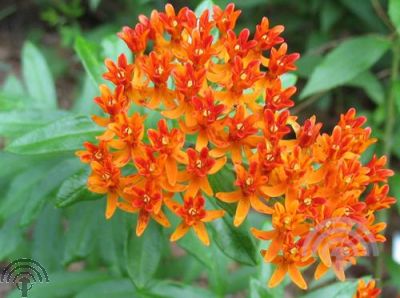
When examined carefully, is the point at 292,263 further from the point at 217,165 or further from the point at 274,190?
the point at 217,165

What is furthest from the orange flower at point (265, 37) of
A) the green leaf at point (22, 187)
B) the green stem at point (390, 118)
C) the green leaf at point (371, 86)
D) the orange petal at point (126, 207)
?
the green leaf at point (371, 86)

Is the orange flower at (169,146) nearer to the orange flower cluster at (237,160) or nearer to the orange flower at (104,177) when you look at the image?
the orange flower cluster at (237,160)

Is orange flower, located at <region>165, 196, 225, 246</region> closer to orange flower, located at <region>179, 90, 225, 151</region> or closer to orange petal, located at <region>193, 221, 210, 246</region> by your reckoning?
orange petal, located at <region>193, 221, 210, 246</region>

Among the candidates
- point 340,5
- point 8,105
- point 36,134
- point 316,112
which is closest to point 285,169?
point 36,134

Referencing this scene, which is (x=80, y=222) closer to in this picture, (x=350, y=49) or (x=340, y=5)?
(x=350, y=49)

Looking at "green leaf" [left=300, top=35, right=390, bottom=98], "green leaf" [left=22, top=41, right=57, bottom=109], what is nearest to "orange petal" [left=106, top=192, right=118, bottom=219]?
"green leaf" [left=22, top=41, right=57, bottom=109]

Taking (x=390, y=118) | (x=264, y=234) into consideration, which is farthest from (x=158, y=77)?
(x=390, y=118)
